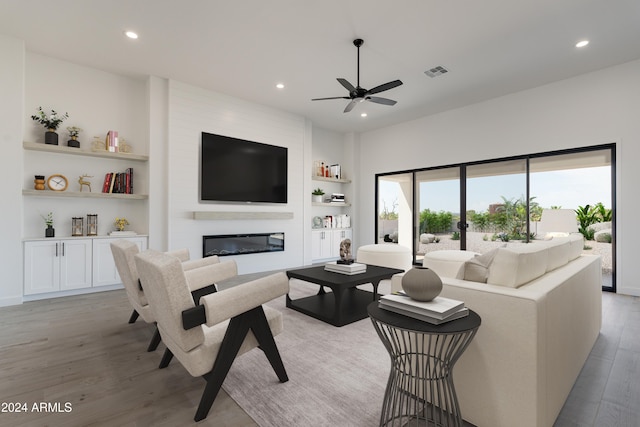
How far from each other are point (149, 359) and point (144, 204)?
9.80ft

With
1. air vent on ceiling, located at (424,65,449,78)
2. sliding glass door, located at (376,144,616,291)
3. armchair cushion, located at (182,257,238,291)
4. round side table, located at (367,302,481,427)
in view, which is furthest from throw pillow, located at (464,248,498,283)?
sliding glass door, located at (376,144,616,291)

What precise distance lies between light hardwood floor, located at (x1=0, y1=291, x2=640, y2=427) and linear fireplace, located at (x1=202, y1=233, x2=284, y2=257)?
1.97m

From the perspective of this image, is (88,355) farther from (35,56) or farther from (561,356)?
(35,56)

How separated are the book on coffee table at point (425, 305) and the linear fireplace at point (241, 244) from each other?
4.05m

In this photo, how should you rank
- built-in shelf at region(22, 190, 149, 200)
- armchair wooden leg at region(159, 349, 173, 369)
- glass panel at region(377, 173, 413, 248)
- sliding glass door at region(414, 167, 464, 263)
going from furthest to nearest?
glass panel at region(377, 173, 413, 248) < sliding glass door at region(414, 167, 464, 263) < built-in shelf at region(22, 190, 149, 200) < armchair wooden leg at region(159, 349, 173, 369)

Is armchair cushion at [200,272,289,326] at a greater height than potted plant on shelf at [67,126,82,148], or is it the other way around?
potted plant on shelf at [67,126,82,148]

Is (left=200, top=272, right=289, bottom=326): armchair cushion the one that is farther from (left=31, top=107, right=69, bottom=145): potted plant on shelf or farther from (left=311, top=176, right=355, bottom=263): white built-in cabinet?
(left=311, top=176, right=355, bottom=263): white built-in cabinet

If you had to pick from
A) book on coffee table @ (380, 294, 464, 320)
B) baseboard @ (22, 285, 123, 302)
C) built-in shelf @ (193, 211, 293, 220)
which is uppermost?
built-in shelf @ (193, 211, 293, 220)

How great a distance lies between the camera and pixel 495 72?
424 centimetres

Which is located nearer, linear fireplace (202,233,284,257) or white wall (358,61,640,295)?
white wall (358,61,640,295)

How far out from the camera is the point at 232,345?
64.1 inches

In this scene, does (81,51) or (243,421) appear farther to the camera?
(81,51)

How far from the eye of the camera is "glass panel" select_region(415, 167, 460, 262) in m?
5.85

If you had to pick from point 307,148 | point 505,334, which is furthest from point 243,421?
point 307,148
